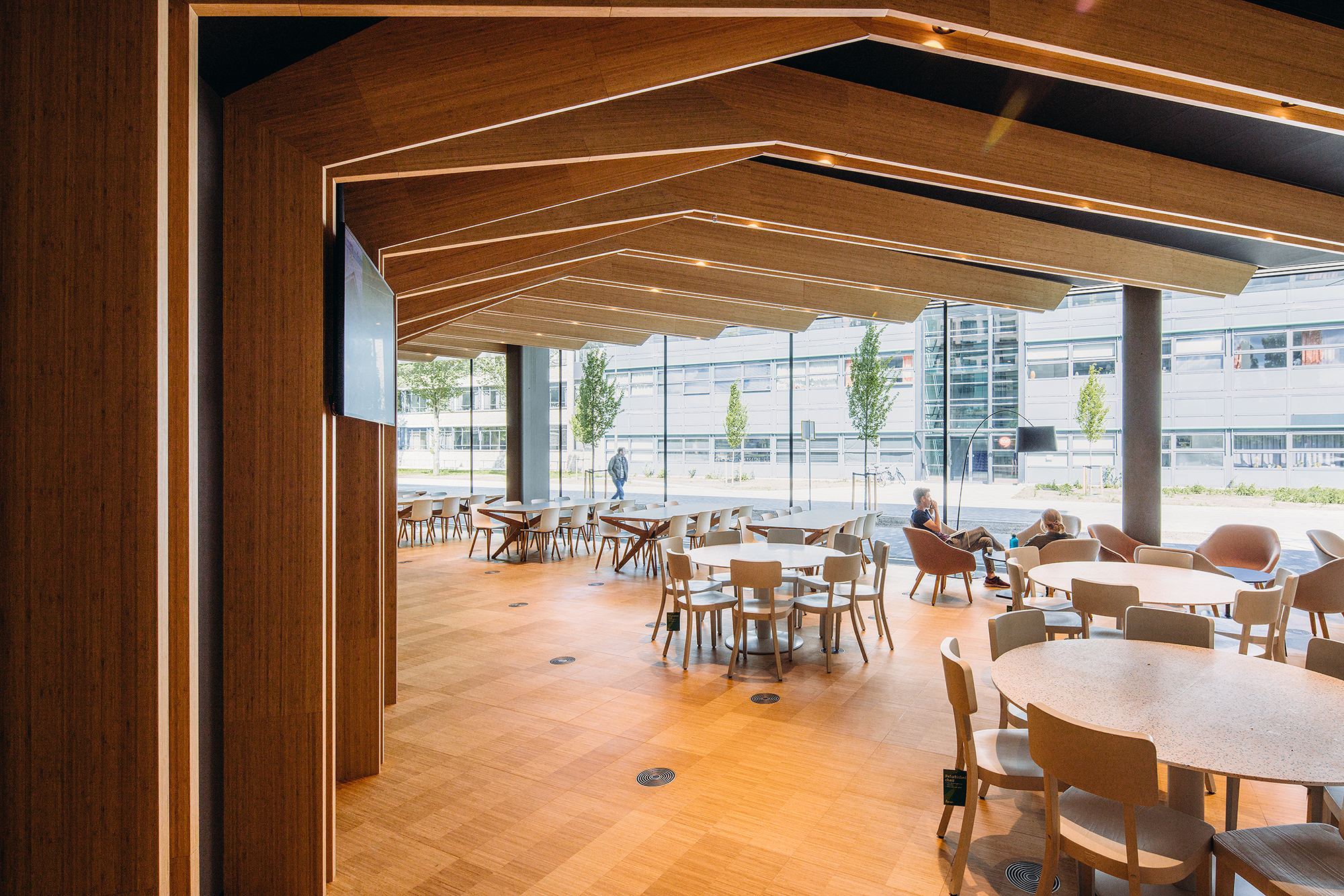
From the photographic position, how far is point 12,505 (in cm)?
175

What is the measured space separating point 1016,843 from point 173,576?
3.72m

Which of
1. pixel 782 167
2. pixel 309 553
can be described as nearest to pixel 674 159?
pixel 782 167

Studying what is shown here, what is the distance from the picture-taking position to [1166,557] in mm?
6199

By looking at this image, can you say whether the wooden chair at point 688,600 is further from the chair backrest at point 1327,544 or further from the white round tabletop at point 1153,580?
the chair backrest at point 1327,544

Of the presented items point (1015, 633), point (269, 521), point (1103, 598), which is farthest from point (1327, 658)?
point (269, 521)

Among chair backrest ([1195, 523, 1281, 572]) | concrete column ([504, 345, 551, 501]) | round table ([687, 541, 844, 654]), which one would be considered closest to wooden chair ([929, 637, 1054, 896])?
round table ([687, 541, 844, 654])

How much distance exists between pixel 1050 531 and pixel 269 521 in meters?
8.08

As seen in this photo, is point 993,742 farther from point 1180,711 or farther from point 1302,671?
point 1302,671

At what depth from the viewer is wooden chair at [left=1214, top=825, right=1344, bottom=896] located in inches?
83.5

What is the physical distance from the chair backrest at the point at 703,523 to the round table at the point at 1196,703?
23.6 ft

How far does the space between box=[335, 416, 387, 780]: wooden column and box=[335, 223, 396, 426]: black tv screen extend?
1.07ft

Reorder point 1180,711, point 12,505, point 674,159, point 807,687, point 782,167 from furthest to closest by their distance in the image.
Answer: point 782,167
point 807,687
point 674,159
point 1180,711
point 12,505

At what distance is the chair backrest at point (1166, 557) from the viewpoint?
20.0 ft

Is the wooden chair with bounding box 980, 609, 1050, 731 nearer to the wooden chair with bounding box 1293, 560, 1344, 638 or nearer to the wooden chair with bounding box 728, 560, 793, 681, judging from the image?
the wooden chair with bounding box 728, 560, 793, 681
